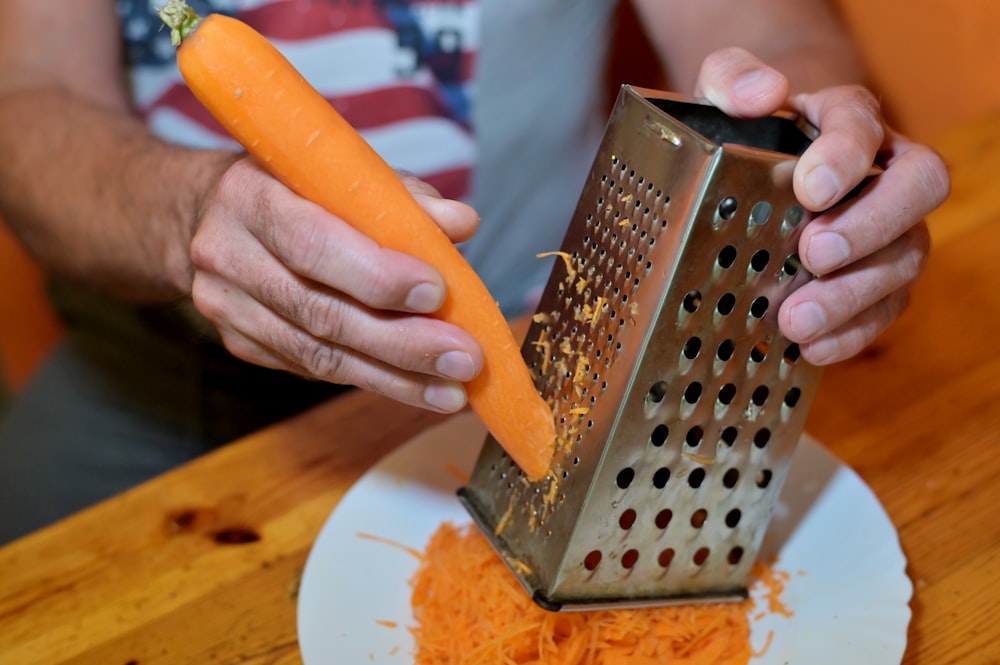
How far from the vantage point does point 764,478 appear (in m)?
0.96

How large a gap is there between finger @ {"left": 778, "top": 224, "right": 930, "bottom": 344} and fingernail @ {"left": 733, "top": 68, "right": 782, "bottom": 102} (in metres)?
Answer: 0.19

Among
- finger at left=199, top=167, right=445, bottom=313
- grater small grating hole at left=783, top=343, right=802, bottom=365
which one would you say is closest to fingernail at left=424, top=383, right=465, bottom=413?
finger at left=199, top=167, right=445, bottom=313

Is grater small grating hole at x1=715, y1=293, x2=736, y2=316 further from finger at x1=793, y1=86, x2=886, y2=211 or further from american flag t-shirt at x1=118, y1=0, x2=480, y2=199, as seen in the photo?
american flag t-shirt at x1=118, y1=0, x2=480, y2=199

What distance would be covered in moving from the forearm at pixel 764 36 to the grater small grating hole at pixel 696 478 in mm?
673

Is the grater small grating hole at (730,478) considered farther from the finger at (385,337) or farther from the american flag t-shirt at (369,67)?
the american flag t-shirt at (369,67)

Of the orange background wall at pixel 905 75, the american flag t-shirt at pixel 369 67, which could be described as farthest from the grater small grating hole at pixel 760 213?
the orange background wall at pixel 905 75

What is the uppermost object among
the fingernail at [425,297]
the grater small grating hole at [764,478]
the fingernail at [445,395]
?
the fingernail at [425,297]

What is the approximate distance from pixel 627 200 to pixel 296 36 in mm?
818

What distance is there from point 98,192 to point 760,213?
3.04 feet

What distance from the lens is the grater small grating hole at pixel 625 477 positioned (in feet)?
2.84

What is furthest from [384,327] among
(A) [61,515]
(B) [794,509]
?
(A) [61,515]

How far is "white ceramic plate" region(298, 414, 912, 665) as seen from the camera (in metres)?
0.92

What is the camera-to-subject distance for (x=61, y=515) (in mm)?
1538

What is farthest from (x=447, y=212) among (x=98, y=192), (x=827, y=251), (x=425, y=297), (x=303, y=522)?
(x=98, y=192)
